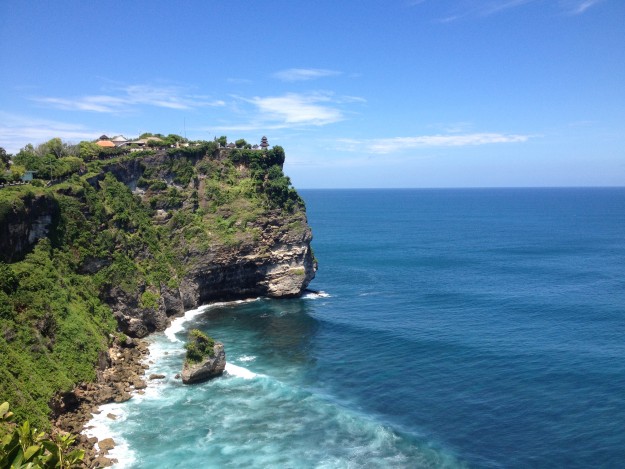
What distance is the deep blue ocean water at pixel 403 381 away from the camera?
1452 inches

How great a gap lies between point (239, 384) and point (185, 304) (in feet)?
84.0

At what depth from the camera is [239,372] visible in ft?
166

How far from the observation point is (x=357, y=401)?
44.3 metres

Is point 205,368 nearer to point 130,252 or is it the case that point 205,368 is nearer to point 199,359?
point 199,359

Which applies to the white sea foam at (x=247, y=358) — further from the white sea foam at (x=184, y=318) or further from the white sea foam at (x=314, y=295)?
the white sea foam at (x=314, y=295)

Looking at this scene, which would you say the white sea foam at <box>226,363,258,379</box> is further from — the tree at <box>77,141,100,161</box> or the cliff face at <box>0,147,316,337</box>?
the tree at <box>77,141,100,161</box>

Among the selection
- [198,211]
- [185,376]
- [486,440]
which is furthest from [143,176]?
[486,440]

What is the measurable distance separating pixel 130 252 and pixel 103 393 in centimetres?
2399

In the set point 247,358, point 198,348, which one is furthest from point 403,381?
point 198,348

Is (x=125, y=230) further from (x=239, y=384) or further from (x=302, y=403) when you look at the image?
(x=302, y=403)

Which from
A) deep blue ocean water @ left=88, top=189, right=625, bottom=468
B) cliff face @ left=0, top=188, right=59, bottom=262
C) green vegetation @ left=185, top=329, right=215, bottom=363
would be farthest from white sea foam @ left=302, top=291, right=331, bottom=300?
cliff face @ left=0, top=188, right=59, bottom=262

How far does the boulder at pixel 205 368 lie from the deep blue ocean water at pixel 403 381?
109 centimetres

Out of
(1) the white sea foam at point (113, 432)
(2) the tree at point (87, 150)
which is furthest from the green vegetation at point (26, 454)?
(2) the tree at point (87, 150)

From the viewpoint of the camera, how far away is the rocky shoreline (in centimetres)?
3638
